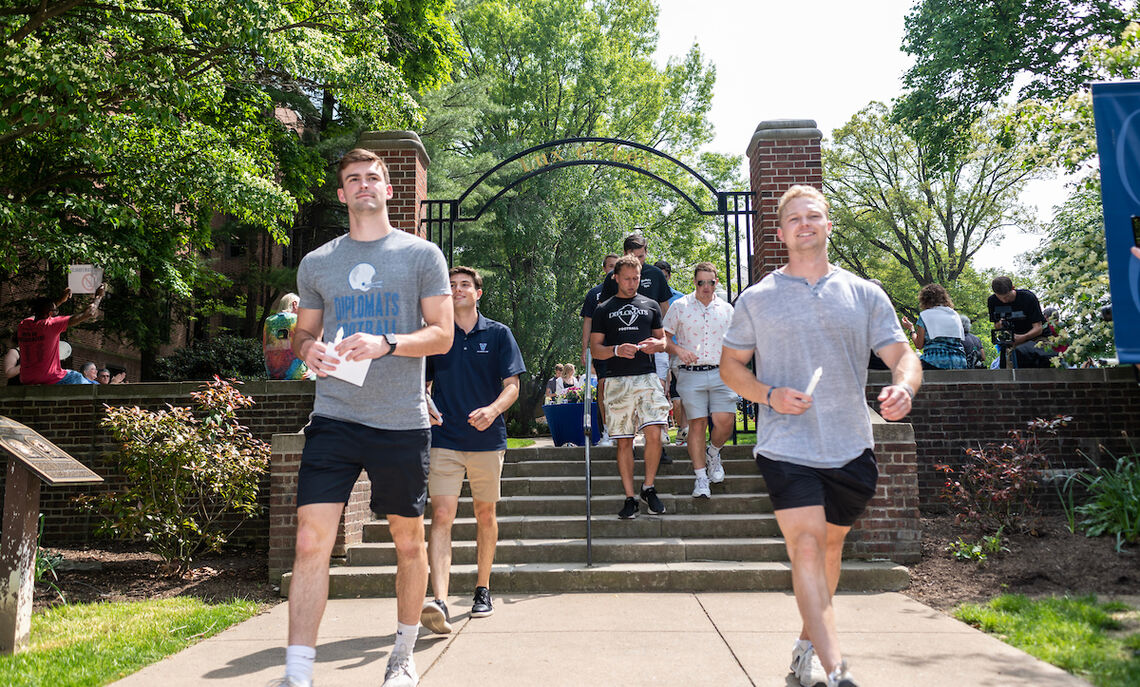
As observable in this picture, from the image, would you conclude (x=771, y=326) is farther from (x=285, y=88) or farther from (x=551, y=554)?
(x=285, y=88)

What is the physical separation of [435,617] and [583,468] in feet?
12.4

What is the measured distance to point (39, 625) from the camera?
204 inches

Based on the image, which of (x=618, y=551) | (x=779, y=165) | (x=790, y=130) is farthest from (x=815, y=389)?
(x=790, y=130)

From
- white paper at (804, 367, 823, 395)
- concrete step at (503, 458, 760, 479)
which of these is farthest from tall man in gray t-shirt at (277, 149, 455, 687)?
concrete step at (503, 458, 760, 479)

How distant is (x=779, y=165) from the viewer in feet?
30.2

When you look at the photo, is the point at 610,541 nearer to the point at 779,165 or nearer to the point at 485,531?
the point at 485,531

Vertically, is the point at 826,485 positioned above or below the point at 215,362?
below

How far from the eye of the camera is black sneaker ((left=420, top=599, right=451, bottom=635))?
176 inches

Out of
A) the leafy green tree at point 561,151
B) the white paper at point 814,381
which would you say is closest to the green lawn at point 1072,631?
the white paper at point 814,381

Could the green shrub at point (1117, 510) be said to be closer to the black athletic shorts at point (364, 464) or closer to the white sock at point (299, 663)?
the black athletic shorts at point (364, 464)

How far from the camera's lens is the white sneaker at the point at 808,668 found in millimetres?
3300

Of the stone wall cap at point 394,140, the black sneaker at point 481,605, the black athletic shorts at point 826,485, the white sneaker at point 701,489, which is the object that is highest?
the stone wall cap at point 394,140

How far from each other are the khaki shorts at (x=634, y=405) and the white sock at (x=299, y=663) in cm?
411

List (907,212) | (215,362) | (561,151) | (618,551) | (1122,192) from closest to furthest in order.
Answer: (1122,192) < (618,551) < (215,362) < (561,151) < (907,212)
